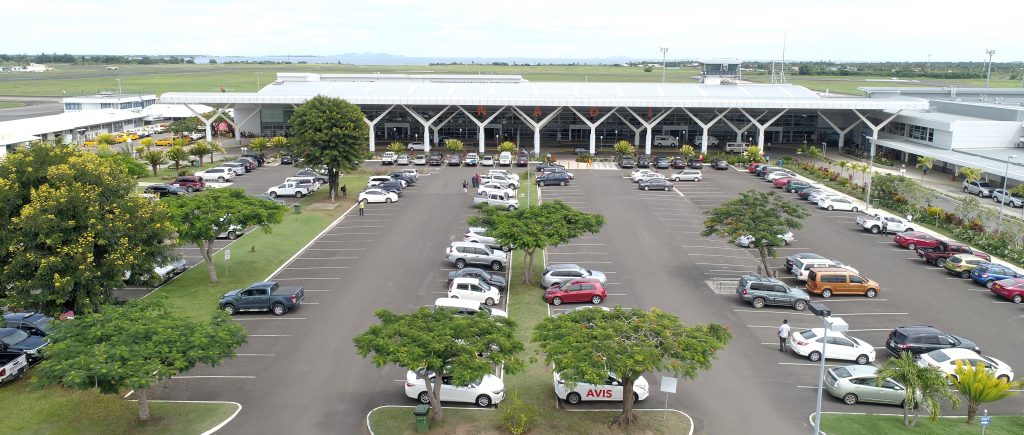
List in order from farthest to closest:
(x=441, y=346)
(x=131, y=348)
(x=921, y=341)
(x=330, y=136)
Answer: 1. (x=330, y=136)
2. (x=921, y=341)
3. (x=131, y=348)
4. (x=441, y=346)

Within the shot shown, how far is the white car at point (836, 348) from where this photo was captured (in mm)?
26891

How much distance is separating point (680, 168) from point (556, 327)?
52.4m

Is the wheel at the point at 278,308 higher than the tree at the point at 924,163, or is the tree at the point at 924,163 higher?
the tree at the point at 924,163

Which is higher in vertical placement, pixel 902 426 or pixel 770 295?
pixel 770 295

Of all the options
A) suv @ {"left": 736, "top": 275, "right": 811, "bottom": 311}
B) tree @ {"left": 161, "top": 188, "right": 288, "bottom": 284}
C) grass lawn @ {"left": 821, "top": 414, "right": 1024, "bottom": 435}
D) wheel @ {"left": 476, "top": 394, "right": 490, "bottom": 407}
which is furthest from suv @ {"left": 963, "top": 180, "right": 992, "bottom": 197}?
tree @ {"left": 161, "top": 188, "right": 288, "bottom": 284}

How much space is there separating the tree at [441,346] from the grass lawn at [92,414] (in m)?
5.62

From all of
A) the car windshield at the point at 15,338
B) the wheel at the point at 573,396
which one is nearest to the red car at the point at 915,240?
the wheel at the point at 573,396

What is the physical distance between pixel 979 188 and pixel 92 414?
205 ft

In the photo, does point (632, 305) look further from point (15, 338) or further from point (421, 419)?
point (15, 338)

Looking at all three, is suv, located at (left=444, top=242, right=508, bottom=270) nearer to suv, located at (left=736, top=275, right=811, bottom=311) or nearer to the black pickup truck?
the black pickup truck

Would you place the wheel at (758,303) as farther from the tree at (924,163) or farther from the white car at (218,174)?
the white car at (218,174)

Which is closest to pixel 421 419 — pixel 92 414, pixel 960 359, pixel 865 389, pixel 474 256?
pixel 92 414

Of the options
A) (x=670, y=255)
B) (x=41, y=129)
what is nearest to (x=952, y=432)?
(x=670, y=255)

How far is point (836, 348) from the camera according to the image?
88.4ft
